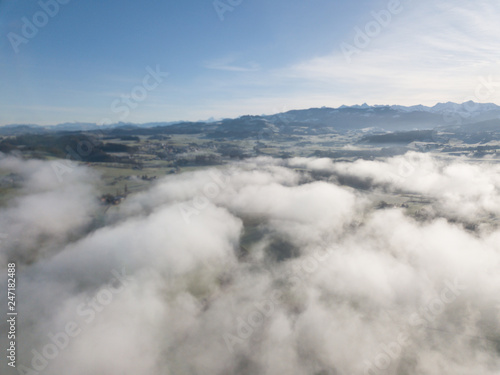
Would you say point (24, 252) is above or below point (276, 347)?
above

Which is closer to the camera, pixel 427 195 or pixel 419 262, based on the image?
pixel 419 262

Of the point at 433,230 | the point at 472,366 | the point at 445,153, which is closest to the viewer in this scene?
the point at 472,366

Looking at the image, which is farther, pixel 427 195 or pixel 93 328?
pixel 427 195

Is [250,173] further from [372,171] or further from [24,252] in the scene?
[24,252]

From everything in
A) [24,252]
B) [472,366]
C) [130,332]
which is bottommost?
[472,366]

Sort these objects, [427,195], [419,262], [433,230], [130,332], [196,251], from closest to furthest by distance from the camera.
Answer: [130,332], [419,262], [196,251], [433,230], [427,195]

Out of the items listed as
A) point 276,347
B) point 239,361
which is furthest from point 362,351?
point 239,361

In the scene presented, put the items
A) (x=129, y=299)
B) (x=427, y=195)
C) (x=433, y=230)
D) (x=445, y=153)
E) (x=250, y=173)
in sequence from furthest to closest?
1. (x=445, y=153)
2. (x=250, y=173)
3. (x=427, y=195)
4. (x=433, y=230)
5. (x=129, y=299)

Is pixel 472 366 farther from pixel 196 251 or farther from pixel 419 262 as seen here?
pixel 196 251

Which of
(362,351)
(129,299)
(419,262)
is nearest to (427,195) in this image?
(419,262)
